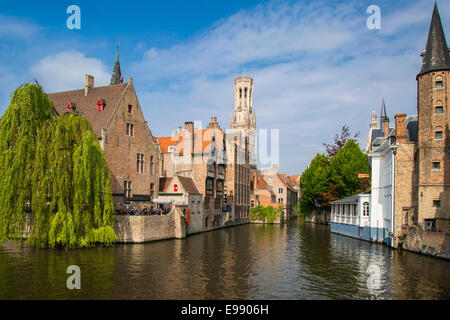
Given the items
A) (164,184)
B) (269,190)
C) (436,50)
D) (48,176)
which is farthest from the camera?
(269,190)

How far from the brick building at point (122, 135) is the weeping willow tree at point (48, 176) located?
7.98m

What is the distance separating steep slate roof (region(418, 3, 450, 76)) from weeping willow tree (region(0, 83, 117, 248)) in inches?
1055

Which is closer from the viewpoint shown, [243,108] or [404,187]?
[404,187]

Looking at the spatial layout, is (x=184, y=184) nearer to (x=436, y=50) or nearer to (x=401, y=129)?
(x=401, y=129)

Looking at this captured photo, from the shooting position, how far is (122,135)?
3788 cm

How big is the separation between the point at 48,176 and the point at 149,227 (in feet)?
34.2

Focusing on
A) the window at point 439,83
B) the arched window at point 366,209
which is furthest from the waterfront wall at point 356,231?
the window at point 439,83

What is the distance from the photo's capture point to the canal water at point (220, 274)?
16484 millimetres

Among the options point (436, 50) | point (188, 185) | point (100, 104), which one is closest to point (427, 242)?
point (436, 50)

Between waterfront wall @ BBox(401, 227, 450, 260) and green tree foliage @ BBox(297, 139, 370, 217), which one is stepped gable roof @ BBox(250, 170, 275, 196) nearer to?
green tree foliage @ BBox(297, 139, 370, 217)

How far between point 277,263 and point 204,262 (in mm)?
4739

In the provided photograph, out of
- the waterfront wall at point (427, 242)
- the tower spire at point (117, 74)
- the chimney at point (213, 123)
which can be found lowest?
the waterfront wall at point (427, 242)

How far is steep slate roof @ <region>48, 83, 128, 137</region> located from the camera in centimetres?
3741

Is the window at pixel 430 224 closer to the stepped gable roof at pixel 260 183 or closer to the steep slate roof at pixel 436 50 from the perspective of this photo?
the steep slate roof at pixel 436 50
